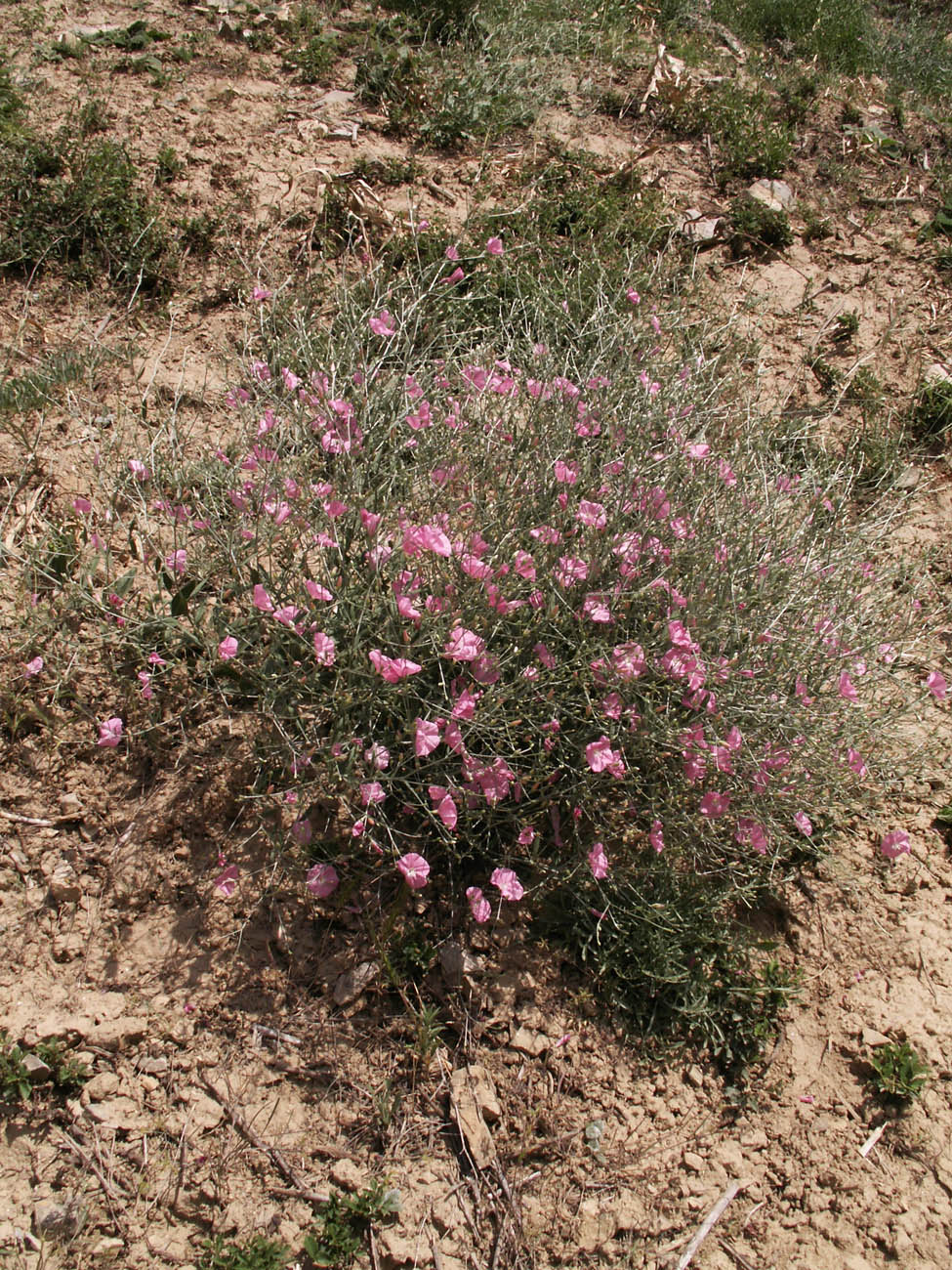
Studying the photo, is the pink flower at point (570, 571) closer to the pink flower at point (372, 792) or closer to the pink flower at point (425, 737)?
the pink flower at point (425, 737)

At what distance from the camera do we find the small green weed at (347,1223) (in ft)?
6.39

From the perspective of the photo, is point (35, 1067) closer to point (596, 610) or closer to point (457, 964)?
point (457, 964)

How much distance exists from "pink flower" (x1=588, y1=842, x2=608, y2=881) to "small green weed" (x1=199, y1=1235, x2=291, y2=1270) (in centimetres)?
107

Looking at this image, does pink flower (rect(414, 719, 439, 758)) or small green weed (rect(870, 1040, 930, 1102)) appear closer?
pink flower (rect(414, 719, 439, 758))

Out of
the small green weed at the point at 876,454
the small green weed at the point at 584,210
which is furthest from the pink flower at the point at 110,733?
the small green weed at the point at 876,454

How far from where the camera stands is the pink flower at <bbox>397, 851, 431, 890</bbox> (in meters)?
2.17

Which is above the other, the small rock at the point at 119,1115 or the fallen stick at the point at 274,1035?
the fallen stick at the point at 274,1035

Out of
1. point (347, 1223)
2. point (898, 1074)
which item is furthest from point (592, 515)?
point (347, 1223)

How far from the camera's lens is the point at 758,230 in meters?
4.53

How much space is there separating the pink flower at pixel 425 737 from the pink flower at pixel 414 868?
Answer: 0.85ft

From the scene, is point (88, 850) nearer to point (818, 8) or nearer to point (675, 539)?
point (675, 539)

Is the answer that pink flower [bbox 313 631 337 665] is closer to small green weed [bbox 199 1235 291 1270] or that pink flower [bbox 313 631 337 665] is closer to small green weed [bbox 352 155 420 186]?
small green weed [bbox 199 1235 291 1270]

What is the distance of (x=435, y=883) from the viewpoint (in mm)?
2461

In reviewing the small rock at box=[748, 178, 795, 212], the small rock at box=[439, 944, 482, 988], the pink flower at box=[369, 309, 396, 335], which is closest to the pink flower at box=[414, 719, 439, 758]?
the small rock at box=[439, 944, 482, 988]
